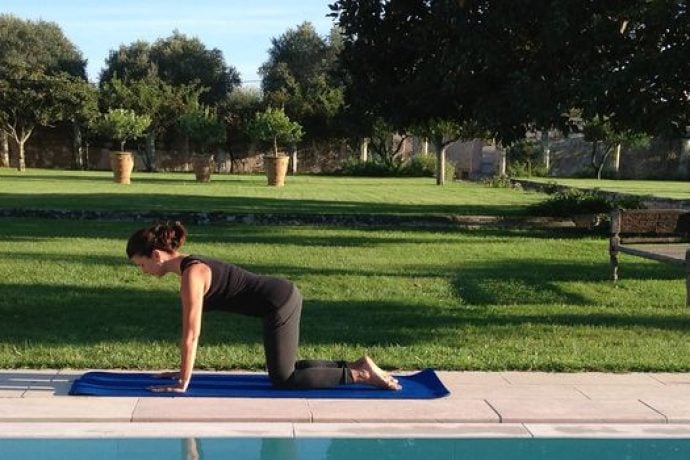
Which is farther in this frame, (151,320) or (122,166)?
(122,166)

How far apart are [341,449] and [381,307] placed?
4.55 m

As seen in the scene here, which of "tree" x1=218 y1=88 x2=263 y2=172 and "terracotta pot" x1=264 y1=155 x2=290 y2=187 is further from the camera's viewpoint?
"tree" x1=218 y1=88 x2=263 y2=172

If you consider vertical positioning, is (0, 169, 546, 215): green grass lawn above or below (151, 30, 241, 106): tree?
below

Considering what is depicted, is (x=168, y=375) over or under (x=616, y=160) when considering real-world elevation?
under

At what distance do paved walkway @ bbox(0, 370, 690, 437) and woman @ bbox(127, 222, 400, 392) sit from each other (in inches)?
9.9

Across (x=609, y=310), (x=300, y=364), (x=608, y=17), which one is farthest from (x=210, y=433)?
(x=608, y=17)

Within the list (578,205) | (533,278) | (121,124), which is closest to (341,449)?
(533,278)

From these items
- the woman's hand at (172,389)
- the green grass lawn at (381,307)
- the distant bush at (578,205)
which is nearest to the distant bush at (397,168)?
the distant bush at (578,205)

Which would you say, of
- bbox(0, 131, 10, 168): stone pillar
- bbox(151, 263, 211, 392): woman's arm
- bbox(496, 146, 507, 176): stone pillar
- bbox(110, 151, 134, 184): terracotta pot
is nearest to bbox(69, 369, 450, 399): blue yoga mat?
bbox(151, 263, 211, 392): woman's arm

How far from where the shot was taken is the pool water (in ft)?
14.5

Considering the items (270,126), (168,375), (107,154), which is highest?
(270,126)

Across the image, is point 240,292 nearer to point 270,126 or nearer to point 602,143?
point 270,126

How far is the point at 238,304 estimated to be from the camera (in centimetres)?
548

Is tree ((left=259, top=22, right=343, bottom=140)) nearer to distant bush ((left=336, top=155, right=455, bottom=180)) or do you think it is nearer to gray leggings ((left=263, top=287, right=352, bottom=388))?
distant bush ((left=336, top=155, right=455, bottom=180))
